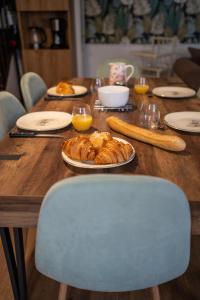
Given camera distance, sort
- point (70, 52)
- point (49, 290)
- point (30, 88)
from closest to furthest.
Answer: point (49, 290), point (30, 88), point (70, 52)

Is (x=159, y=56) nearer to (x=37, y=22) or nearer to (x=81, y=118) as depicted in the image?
(x=37, y=22)

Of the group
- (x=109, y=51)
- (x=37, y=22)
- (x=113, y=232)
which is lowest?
(x=113, y=232)

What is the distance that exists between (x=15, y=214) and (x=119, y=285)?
1.15ft

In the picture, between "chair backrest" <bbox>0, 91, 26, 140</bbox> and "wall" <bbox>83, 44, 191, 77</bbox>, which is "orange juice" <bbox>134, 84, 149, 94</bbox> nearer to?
"chair backrest" <bbox>0, 91, 26, 140</bbox>

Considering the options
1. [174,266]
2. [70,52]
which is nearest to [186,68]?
[70,52]

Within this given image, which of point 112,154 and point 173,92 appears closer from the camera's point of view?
point 112,154

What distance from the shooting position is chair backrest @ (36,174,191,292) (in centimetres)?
59

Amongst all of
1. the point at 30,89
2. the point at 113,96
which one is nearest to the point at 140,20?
the point at 30,89

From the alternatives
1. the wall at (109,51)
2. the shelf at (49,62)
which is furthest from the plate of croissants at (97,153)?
the wall at (109,51)

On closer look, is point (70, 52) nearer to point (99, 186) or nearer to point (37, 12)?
point (37, 12)

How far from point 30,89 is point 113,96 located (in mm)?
679

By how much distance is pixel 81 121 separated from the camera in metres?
1.16

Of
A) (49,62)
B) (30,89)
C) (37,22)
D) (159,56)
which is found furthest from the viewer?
(159,56)

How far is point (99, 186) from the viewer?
0.58m
